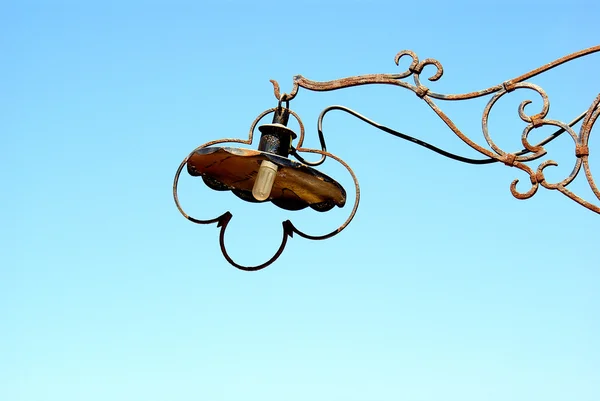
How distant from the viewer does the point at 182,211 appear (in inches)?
152

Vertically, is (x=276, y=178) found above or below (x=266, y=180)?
above

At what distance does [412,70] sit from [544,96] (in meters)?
0.60

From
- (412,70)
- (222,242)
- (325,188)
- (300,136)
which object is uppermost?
(412,70)

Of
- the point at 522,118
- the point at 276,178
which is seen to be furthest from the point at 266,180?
the point at 522,118

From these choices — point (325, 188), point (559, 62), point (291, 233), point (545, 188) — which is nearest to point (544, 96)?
point (559, 62)

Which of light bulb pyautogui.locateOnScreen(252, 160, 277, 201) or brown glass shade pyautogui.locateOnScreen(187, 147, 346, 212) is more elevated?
brown glass shade pyautogui.locateOnScreen(187, 147, 346, 212)

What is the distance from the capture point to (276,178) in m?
3.86

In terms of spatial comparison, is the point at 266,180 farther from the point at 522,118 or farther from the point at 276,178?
the point at 522,118

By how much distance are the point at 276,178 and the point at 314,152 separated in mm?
231

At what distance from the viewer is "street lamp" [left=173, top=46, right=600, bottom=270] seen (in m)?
3.40

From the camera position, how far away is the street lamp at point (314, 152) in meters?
3.40

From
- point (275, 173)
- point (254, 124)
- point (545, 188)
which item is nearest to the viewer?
point (545, 188)

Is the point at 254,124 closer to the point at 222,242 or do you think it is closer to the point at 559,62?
the point at 222,242

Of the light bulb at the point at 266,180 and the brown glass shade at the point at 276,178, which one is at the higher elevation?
the brown glass shade at the point at 276,178
